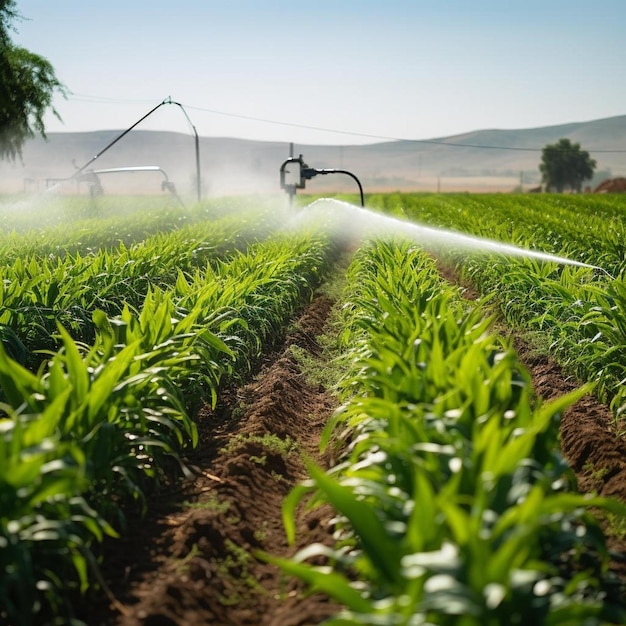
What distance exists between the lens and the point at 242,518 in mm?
4113

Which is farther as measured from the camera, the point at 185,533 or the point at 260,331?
the point at 260,331

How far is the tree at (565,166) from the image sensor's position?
86.4 meters

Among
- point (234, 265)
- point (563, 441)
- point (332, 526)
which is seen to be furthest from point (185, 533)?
point (234, 265)

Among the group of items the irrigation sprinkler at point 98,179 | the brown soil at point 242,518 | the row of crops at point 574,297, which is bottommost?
the brown soil at point 242,518

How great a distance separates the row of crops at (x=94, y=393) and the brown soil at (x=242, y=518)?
16cm

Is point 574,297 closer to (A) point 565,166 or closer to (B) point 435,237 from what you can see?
(B) point 435,237

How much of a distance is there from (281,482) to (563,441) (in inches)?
75.4

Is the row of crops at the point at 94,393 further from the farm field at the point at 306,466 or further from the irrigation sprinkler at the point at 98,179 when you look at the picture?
the irrigation sprinkler at the point at 98,179

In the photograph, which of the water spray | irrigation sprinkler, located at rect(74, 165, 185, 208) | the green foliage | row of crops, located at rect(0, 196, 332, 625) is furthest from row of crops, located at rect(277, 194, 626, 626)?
irrigation sprinkler, located at rect(74, 165, 185, 208)

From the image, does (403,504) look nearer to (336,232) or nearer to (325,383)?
(325,383)

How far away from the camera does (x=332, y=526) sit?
389 centimetres

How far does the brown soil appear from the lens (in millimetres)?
3207

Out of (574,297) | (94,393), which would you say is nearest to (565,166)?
(574,297)

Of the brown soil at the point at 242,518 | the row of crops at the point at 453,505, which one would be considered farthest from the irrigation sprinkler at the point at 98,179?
the row of crops at the point at 453,505
